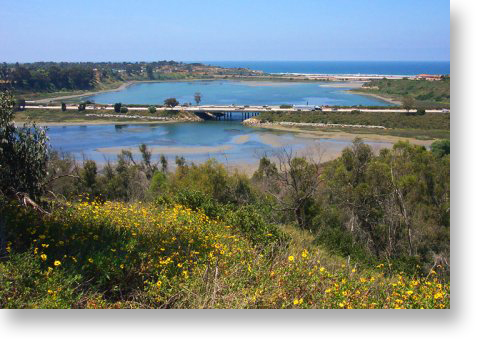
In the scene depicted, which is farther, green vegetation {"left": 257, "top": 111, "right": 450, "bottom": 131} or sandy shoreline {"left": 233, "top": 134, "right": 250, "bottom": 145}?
sandy shoreline {"left": 233, "top": 134, "right": 250, "bottom": 145}

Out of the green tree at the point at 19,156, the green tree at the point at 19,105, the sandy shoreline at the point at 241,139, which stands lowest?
the sandy shoreline at the point at 241,139

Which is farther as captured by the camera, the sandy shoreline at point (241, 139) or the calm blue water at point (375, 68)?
the sandy shoreline at point (241, 139)

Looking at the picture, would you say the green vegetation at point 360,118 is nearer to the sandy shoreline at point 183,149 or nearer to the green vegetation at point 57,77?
the sandy shoreline at point 183,149

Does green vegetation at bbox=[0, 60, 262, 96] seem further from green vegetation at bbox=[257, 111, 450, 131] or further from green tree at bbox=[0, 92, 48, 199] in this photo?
green vegetation at bbox=[257, 111, 450, 131]

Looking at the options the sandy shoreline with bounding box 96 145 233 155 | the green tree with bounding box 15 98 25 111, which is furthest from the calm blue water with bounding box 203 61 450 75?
the sandy shoreline with bounding box 96 145 233 155

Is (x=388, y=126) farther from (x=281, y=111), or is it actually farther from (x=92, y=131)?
(x=92, y=131)

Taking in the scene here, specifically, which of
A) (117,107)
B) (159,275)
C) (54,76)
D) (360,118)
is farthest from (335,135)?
(159,275)

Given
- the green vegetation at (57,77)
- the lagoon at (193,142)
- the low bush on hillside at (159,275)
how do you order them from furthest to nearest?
the lagoon at (193,142)
the green vegetation at (57,77)
the low bush on hillside at (159,275)

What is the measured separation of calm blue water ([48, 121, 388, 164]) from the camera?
43.8 ft

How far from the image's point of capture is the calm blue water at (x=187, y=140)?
43.8ft

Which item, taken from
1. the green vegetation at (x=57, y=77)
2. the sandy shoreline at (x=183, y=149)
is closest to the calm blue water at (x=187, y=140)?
the sandy shoreline at (x=183, y=149)

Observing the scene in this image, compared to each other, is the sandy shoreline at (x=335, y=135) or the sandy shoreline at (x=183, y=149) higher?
the sandy shoreline at (x=335, y=135)

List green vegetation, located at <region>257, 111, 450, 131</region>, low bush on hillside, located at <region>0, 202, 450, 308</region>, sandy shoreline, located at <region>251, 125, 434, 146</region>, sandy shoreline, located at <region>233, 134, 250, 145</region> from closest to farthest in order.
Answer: low bush on hillside, located at <region>0, 202, 450, 308</region> → green vegetation, located at <region>257, 111, 450, 131</region> → sandy shoreline, located at <region>251, 125, 434, 146</region> → sandy shoreline, located at <region>233, 134, 250, 145</region>

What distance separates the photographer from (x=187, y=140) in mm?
25297
